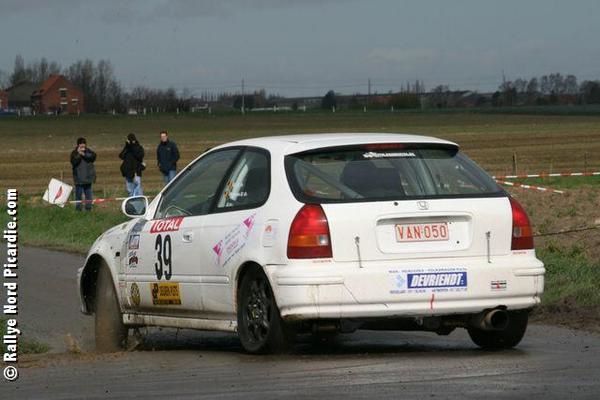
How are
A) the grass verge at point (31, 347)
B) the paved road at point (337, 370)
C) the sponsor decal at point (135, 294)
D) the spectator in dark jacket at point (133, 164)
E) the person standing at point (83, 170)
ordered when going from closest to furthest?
the paved road at point (337, 370), the sponsor decal at point (135, 294), the grass verge at point (31, 347), the person standing at point (83, 170), the spectator in dark jacket at point (133, 164)

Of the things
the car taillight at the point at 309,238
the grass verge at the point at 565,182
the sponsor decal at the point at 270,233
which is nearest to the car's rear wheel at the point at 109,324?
the sponsor decal at the point at 270,233

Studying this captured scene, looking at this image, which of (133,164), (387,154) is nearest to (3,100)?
(133,164)

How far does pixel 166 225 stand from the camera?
32.3 ft

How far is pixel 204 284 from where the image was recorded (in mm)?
9320

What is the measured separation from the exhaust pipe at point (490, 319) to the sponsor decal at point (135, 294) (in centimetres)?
250

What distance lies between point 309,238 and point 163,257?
165cm

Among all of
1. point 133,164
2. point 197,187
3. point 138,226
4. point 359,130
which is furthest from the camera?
point 359,130

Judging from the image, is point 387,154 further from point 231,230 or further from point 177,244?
point 177,244

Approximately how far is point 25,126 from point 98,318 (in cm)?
9883

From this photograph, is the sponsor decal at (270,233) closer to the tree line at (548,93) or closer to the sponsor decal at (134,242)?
the sponsor decal at (134,242)

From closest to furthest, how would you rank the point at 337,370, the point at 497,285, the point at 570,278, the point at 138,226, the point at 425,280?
the point at 337,370 → the point at 425,280 → the point at 497,285 → the point at 138,226 → the point at 570,278

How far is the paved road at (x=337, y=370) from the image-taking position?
7191mm

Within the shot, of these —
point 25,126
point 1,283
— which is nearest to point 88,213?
point 1,283

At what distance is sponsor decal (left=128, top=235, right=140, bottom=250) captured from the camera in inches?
399
